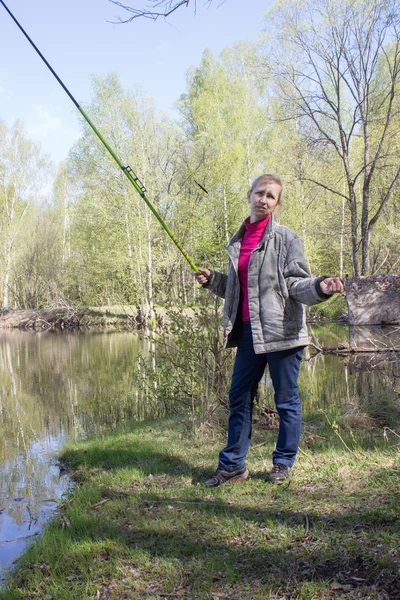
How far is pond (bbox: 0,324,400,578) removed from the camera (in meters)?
4.47

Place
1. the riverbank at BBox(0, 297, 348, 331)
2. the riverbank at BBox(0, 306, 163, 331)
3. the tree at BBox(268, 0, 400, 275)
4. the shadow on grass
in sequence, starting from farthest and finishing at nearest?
the riverbank at BBox(0, 306, 163, 331), the riverbank at BBox(0, 297, 348, 331), the tree at BBox(268, 0, 400, 275), the shadow on grass

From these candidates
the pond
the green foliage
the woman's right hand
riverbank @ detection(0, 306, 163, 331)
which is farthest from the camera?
riverbank @ detection(0, 306, 163, 331)

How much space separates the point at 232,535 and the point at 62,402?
645cm

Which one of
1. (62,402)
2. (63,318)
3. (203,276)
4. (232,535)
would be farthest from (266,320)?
(63,318)

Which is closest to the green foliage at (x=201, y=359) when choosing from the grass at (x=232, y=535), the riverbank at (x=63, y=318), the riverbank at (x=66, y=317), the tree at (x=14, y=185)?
the grass at (x=232, y=535)

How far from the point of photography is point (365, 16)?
13.3m

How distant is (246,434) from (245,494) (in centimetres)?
39

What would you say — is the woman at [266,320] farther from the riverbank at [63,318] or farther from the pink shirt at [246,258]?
the riverbank at [63,318]

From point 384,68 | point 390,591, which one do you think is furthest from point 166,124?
point 390,591

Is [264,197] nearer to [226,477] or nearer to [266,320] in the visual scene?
[266,320]

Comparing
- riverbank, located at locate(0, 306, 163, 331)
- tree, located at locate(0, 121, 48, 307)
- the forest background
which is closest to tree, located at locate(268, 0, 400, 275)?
the forest background

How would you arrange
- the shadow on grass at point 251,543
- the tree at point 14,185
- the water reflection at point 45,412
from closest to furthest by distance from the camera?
the shadow on grass at point 251,543, the water reflection at point 45,412, the tree at point 14,185

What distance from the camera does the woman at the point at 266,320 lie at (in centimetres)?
318

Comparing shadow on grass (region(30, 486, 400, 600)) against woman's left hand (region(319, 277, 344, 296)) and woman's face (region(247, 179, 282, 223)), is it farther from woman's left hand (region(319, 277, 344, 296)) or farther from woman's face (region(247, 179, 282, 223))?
woman's face (region(247, 179, 282, 223))
